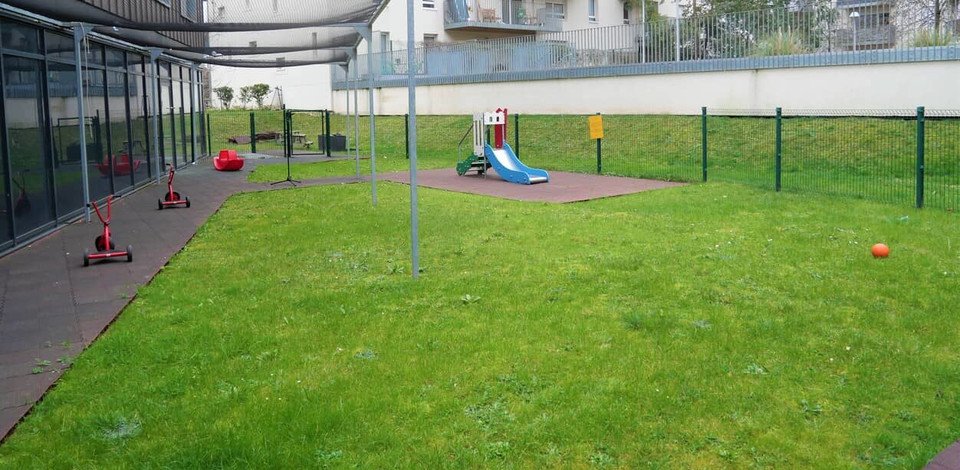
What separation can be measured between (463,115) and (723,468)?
91.9ft

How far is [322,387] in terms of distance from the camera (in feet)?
16.8

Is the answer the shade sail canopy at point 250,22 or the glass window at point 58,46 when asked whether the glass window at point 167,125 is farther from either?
the glass window at point 58,46

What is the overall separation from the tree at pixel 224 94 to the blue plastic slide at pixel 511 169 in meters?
28.2

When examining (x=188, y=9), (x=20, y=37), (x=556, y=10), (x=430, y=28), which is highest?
(x=556, y=10)

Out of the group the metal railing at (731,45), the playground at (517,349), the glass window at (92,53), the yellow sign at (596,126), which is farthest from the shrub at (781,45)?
the glass window at (92,53)

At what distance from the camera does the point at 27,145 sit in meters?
10.9

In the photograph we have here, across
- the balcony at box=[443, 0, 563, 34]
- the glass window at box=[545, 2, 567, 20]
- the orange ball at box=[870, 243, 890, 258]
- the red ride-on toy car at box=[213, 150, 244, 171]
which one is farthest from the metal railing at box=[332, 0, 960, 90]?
the glass window at box=[545, 2, 567, 20]

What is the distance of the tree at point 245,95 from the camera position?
1728 inches

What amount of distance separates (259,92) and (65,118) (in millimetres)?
32166

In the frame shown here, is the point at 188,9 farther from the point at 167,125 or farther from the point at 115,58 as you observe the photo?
the point at 115,58

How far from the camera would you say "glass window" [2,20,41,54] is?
1018 centimetres

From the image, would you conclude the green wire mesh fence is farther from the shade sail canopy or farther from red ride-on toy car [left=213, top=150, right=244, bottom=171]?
red ride-on toy car [left=213, top=150, right=244, bottom=171]

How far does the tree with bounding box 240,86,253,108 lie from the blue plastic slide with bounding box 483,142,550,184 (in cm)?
2812

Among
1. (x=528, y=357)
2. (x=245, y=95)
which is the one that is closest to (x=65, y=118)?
(x=528, y=357)
